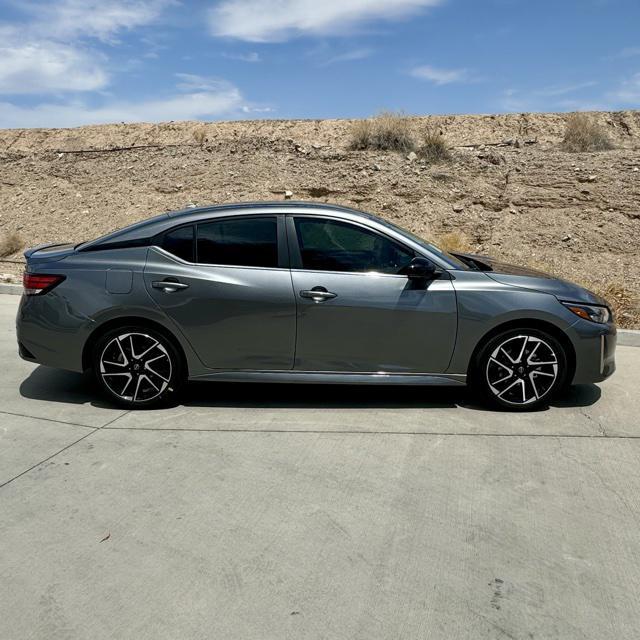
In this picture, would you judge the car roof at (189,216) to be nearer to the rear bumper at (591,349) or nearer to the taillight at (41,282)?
the taillight at (41,282)

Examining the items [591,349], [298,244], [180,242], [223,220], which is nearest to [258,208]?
[223,220]

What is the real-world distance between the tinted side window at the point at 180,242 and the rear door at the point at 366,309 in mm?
832

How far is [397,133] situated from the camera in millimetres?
19016

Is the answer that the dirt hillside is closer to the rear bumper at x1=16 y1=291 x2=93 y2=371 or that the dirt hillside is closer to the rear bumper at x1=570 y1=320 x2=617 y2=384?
the rear bumper at x1=570 y1=320 x2=617 y2=384

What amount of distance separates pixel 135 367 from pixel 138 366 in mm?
25

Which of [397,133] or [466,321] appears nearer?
[466,321]

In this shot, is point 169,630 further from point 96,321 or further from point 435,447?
point 96,321

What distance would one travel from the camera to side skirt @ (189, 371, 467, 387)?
18.3 ft

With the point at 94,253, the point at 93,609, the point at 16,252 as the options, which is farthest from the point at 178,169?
the point at 93,609

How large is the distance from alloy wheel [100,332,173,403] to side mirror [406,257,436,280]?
2.03 meters

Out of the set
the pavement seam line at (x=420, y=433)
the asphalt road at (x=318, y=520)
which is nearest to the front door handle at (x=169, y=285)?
the asphalt road at (x=318, y=520)

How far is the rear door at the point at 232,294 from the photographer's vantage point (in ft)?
18.0

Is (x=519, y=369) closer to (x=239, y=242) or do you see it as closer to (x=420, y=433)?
(x=420, y=433)

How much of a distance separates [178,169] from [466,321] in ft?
50.4
